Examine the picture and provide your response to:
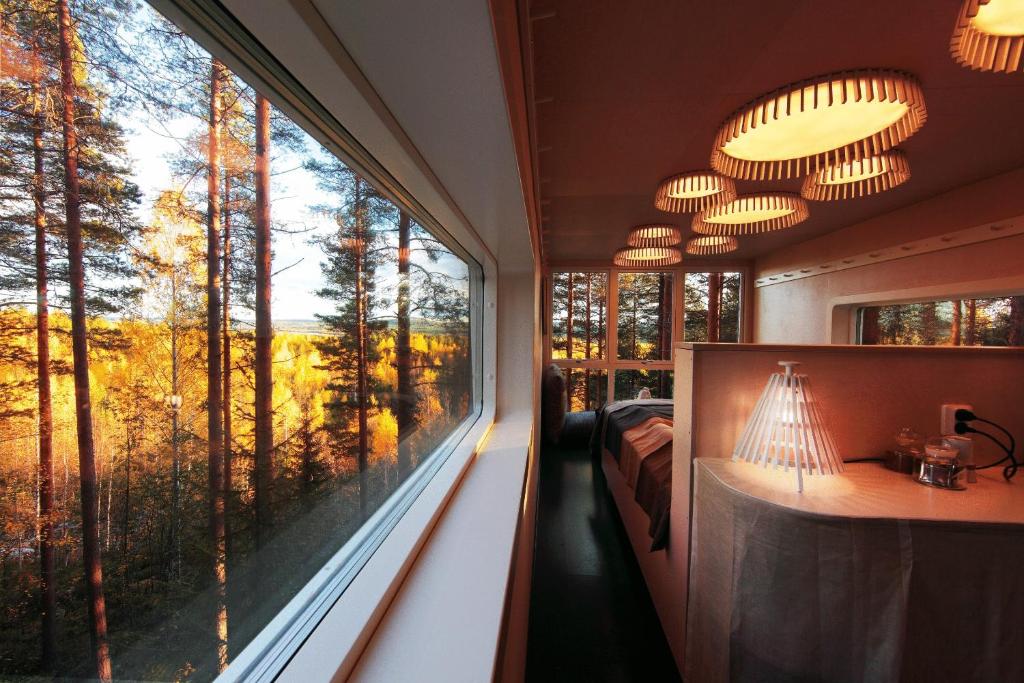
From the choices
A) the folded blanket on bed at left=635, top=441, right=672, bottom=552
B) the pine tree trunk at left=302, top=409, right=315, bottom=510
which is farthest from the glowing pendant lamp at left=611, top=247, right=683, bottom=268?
the pine tree trunk at left=302, top=409, right=315, bottom=510

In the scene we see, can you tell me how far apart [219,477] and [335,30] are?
63cm

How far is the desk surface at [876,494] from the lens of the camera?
1.10 m

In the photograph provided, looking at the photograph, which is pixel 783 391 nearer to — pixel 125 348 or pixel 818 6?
pixel 818 6

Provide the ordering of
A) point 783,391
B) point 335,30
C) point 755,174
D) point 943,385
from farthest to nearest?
1. point 755,174
2. point 943,385
3. point 783,391
4. point 335,30

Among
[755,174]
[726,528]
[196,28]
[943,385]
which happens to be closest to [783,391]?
[726,528]

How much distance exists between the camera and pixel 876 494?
47.8 inches

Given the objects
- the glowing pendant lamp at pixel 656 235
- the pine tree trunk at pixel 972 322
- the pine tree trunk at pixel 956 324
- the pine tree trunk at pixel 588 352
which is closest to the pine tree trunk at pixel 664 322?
the pine tree trunk at pixel 588 352

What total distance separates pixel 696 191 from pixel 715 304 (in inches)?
169

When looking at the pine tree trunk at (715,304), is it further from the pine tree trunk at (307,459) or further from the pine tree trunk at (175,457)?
the pine tree trunk at (175,457)

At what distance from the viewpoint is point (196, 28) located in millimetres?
476

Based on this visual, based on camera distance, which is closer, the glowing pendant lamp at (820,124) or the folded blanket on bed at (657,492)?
the glowing pendant lamp at (820,124)

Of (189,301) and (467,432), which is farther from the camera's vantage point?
(467,432)

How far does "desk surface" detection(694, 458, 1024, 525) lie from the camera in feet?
3.59

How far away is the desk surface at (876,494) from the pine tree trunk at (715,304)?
4.93 meters
